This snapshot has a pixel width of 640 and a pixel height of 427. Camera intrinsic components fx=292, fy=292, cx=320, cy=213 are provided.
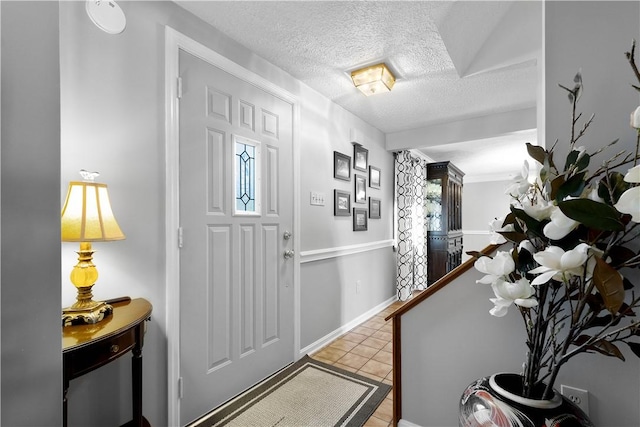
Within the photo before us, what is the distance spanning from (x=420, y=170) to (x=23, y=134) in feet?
14.9

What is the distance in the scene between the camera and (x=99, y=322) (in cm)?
114

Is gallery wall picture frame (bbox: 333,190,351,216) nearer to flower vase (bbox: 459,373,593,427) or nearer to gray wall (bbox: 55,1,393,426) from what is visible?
gray wall (bbox: 55,1,393,426)

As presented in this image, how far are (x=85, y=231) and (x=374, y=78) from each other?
2.05 m

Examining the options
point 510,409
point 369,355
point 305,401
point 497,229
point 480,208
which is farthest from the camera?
point 480,208

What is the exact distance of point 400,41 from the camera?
1.90m

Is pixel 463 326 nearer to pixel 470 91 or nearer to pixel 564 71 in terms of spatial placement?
pixel 564 71

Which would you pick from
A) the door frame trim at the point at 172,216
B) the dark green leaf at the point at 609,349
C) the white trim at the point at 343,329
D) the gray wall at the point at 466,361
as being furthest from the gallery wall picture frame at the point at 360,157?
the dark green leaf at the point at 609,349

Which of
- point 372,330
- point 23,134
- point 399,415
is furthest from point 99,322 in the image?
point 372,330

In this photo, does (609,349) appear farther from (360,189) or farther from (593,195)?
(360,189)

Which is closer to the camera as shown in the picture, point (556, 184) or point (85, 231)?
point (556, 184)

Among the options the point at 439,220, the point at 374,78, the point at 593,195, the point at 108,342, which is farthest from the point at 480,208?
the point at 108,342

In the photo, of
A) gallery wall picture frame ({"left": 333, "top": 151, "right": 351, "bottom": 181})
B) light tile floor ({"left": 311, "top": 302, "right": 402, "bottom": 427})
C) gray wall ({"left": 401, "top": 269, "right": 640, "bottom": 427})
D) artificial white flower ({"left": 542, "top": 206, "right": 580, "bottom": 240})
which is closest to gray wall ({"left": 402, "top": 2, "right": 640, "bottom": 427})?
gray wall ({"left": 401, "top": 269, "right": 640, "bottom": 427})

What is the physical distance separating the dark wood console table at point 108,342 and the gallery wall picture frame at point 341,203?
1875 mm

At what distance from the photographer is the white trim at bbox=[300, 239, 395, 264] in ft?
8.22
